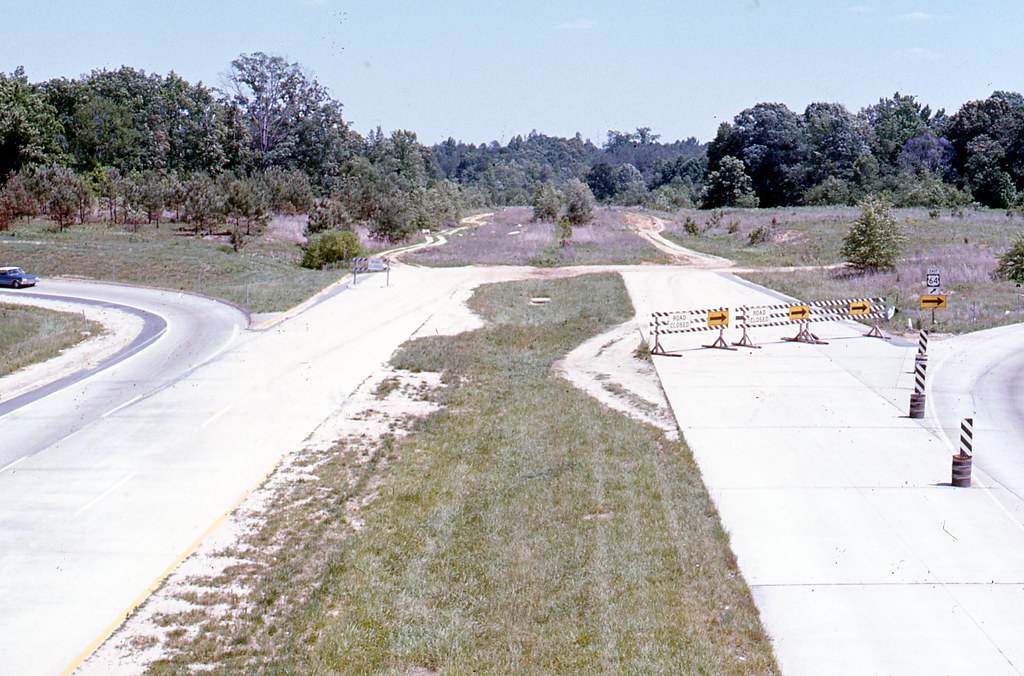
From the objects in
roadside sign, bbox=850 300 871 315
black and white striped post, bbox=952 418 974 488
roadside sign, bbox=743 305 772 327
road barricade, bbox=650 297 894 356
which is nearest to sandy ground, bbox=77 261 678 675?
road barricade, bbox=650 297 894 356

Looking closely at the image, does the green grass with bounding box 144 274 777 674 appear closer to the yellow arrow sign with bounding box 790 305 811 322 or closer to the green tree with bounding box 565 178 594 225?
the yellow arrow sign with bounding box 790 305 811 322

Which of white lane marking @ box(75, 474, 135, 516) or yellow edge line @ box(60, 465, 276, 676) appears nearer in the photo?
yellow edge line @ box(60, 465, 276, 676)

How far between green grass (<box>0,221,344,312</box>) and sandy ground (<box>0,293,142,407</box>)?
212 inches

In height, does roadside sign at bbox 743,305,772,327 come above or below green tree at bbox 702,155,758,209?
below

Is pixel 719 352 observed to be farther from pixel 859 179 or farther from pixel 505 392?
pixel 859 179

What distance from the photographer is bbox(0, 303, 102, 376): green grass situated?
93.8 ft

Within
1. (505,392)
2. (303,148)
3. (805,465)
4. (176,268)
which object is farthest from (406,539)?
(303,148)

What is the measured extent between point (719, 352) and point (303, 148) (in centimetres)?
10216

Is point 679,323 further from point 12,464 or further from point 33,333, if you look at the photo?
point 33,333

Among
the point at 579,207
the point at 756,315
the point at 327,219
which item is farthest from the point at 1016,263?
the point at 579,207

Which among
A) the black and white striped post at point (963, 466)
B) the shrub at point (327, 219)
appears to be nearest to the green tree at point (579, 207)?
the shrub at point (327, 219)

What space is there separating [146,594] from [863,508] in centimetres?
1067

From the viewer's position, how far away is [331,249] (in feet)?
189

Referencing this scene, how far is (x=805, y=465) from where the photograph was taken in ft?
54.7
